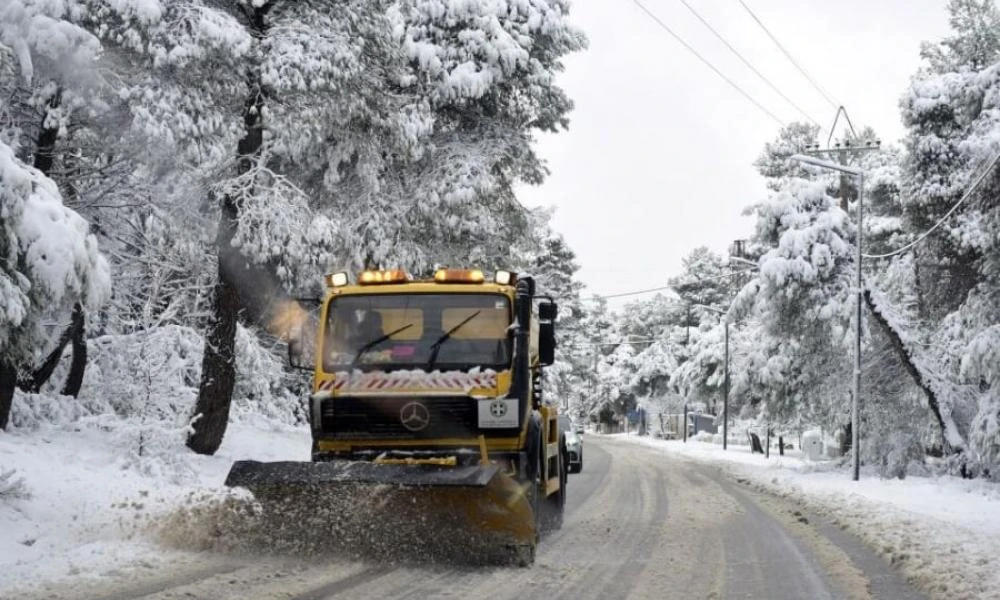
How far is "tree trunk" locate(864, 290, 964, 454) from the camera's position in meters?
23.8

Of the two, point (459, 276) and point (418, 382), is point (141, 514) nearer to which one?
point (418, 382)

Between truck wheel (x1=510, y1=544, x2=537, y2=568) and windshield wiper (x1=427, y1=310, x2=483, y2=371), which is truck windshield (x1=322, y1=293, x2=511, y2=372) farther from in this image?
truck wheel (x1=510, y1=544, x2=537, y2=568)

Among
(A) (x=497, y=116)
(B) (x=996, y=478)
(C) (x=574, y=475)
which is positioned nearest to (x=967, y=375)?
(B) (x=996, y=478)

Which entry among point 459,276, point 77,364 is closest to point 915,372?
point 459,276

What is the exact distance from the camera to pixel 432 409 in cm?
937

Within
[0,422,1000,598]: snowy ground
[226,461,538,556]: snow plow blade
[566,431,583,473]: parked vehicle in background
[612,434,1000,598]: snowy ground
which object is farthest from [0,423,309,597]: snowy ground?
[566,431,583,473]: parked vehicle in background

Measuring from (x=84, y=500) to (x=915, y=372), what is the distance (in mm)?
20305

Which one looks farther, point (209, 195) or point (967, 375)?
point (967, 375)

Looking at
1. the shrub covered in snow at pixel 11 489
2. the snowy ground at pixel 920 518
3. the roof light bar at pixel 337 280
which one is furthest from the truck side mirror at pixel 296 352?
the snowy ground at pixel 920 518

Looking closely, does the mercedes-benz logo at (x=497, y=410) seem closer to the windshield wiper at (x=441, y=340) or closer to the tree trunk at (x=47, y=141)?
the windshield wiper at (x=441, y=340)

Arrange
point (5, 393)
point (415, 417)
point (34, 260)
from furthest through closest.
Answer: point (5, 393) < point (415, 417) < point (34, 260)

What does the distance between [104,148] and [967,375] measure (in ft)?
53.4

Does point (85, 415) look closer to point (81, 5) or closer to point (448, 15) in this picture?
point (81, 5)

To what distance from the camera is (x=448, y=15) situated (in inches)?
827
